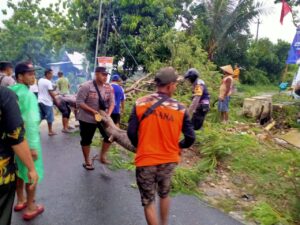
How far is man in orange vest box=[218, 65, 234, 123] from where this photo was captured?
8.31 metres

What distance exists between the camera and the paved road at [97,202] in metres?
3.65

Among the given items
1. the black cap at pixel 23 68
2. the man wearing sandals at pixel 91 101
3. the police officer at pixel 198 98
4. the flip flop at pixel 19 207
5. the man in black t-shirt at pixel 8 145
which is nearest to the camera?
the man in black t-shirt at pixel 8 145

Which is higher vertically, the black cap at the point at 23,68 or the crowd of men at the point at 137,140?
the black cap at the point at 23,68

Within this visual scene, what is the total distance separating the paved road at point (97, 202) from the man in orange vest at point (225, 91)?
4198 millimetres

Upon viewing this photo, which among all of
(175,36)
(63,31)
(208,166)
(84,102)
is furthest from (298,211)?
(63,31)

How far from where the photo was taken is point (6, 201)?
219cm

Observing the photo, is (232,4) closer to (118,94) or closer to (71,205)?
(118,94)

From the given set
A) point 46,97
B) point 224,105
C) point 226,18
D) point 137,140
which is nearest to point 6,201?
point 137,140

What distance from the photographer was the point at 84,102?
15.5ft

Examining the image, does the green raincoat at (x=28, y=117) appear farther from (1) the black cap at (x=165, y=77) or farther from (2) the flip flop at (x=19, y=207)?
(1) the black cap at (x=165, y=77)

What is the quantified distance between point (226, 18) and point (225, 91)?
9.56m

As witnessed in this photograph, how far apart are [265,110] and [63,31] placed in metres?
12.3

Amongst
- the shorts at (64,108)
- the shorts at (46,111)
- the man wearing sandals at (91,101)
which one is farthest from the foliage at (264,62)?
the man wearing sandals at (91,101)

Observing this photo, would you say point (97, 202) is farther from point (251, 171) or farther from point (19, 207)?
point (251, 171)
